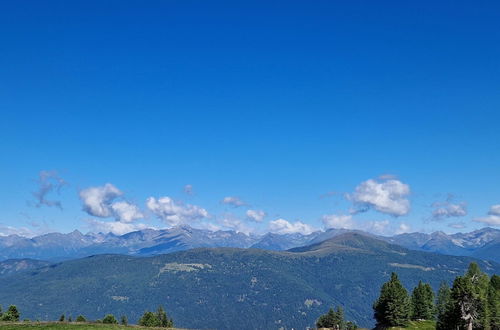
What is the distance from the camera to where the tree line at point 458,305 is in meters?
85.8

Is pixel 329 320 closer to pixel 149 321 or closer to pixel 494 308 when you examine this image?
pixel 149 321

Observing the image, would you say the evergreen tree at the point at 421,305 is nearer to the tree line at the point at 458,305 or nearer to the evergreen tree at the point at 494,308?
the tree line at the point at 458,305

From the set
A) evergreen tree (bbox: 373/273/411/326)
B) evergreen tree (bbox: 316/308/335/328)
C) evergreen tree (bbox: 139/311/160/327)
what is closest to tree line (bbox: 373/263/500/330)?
evergreen tree (bbox: 373/273/411/326)

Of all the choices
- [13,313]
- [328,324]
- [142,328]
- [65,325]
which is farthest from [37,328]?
[328,324]

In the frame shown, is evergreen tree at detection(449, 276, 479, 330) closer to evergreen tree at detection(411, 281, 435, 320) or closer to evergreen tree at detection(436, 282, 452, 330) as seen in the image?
evergreen tree at detection(436, 282, 452, 330)

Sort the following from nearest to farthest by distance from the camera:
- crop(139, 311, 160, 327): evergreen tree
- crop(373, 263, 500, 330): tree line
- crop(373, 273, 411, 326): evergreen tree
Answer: crop(373, 263, 500, 330): tree line
crop(373, 273, 411, 326): evergreen tree
crop(139, 311, 160, 327): evergreen tree

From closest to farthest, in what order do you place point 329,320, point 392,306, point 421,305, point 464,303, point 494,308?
point 464,303 → point 494,308 → point 392,306 → point 421,305 → point 329,320

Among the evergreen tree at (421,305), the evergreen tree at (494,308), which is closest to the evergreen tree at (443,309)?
the evergreen tree at (421,305)

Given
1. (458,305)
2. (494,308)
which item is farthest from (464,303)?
(494,308)

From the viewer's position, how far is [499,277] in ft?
423

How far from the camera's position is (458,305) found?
86.8 metres

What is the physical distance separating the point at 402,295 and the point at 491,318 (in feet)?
69.1

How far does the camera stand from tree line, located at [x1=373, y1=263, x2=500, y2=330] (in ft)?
281

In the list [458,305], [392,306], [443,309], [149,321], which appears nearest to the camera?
[458,305]
